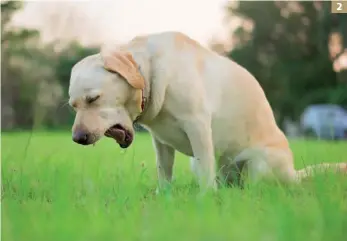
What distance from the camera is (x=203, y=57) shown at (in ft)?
13.9

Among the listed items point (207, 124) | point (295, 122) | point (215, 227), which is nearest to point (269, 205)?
point (215, 227)

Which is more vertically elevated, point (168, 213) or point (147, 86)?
point (147, 86)

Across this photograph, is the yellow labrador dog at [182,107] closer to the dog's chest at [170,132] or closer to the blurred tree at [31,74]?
the dog's chest at [170,132]

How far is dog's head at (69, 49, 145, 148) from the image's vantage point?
3.46 metres

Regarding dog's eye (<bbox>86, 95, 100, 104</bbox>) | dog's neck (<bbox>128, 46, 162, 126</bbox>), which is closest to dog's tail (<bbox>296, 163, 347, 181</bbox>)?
dog's neck (<bbox>128, 46, 162, 126</bbox>)

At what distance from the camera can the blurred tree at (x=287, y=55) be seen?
29594 millimetres

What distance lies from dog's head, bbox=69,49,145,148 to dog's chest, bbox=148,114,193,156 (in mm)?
308

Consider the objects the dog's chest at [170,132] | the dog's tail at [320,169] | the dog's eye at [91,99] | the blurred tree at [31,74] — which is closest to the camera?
the dog's eye at [91,99]

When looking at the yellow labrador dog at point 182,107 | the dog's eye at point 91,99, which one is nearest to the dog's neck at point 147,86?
the yellow labrador dog at point 182,107

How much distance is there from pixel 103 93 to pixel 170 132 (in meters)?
0.65

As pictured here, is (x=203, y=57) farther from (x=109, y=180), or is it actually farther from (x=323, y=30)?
(x=323, y=30)

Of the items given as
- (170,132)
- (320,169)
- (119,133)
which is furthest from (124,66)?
(320,169)

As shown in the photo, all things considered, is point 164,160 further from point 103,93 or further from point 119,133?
A: point 103,93

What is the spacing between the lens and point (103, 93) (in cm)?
347
